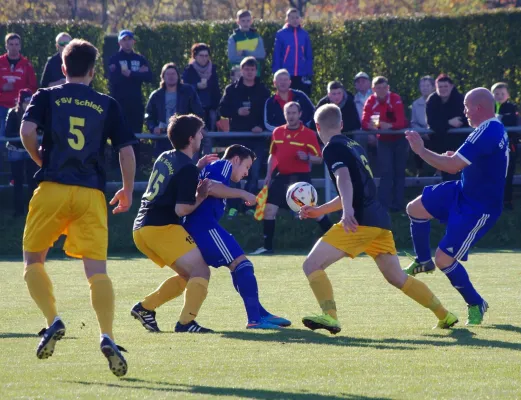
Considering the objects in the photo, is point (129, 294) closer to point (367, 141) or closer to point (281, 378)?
point (281, 378)

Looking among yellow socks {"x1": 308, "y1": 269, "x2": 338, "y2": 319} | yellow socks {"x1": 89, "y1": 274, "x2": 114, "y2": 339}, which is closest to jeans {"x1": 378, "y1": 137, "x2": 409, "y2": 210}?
yellow socks {"x1": 308, "y1": 269, "x2": 338, "y2": 319}

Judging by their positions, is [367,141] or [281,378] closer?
[281,378]

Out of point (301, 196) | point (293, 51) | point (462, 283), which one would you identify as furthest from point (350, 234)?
point (293, 51)

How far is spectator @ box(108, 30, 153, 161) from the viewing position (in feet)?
56.7

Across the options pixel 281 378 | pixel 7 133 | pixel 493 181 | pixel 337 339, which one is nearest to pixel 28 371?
pixel 281 378

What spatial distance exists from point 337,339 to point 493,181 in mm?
1819

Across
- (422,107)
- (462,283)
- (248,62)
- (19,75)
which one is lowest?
(462,283)

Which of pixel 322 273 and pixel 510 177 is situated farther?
pixel 510 177

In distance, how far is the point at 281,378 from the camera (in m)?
6.32

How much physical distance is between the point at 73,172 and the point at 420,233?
370 cm

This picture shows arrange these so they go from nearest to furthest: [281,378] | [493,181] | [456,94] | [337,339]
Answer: [281,378] → [337,339] → [493,181] → [456,94]

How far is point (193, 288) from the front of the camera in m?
8.33

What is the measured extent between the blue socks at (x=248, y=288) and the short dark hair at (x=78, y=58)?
2337 mm

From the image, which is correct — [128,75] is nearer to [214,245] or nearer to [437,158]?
[214,245]
